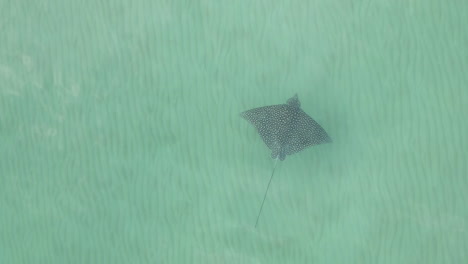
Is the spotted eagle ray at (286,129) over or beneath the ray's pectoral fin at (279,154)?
over

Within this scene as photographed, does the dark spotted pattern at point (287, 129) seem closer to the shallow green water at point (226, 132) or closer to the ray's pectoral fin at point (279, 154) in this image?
the ray's pectoral fin at point (279, 154)

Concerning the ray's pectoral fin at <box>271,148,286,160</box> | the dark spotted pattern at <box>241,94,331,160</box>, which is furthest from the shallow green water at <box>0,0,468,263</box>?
the ray's pectoral fin at <box>271,148,286,160</box>

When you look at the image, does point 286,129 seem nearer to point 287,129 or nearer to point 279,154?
point 287,129

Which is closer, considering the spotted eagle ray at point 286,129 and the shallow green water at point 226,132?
the spotted eagle ray at point 286,129

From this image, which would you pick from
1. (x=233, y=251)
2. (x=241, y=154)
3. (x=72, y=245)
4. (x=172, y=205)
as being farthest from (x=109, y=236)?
(x=241, y=154)

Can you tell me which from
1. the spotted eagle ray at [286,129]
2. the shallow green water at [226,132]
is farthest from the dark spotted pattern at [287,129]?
the shallow green water at [226,132]

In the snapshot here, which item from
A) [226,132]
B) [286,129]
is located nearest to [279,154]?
[286,129]
